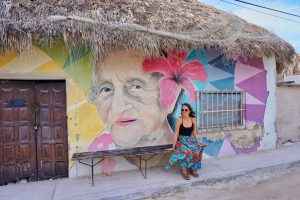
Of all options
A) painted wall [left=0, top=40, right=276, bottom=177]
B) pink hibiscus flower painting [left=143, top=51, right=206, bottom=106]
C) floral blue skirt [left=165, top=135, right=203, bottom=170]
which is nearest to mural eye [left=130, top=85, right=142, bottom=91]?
painted wall [left=0, top=40, right=276, bottom=177]

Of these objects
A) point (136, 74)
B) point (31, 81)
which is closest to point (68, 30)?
point (31, 81)

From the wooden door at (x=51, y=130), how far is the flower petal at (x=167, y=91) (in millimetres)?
2162

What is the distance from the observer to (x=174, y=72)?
5828 mm

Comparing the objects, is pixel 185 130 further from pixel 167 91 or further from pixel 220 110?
pixel 220 110

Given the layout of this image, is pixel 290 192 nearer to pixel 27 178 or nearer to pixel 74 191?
pixel 74 191

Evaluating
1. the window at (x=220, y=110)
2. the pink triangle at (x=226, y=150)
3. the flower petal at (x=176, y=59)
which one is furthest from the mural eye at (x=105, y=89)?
the pink triangle at (x=226, y=150)

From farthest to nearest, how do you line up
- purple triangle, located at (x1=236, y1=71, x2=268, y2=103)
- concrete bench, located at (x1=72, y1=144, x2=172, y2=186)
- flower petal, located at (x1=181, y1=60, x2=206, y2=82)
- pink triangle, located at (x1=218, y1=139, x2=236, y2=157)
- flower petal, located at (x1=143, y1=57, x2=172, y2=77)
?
purple triangle, located at (x1=236, y1=71, x2=268, y2=103) < pink triangle, located at (x1=218, y1=139, x2=236, y2=157) < flower petal, located at (x1=181, y1=60, x2=206, y2=82) < flower petal, located at (x1=143, y1=57, x2=172, y2=77) < concrete bench, located at (x1=72, y1=144, x2=172, y2=186)

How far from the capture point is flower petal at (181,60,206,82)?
595 cm

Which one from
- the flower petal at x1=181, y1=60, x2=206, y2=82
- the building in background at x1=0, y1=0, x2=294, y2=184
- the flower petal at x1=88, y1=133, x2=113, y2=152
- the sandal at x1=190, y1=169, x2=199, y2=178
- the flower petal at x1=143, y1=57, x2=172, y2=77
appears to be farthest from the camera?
the flower petal at x1=181, y1=60, x2=206, y2=82

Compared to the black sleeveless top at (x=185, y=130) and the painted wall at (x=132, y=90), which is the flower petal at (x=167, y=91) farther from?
the black sleeveless top at (x=185, y=130)

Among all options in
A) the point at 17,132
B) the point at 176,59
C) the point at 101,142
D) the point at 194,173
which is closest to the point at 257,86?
the point at 176,59

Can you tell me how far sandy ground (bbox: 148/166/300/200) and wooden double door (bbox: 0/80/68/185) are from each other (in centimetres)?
232

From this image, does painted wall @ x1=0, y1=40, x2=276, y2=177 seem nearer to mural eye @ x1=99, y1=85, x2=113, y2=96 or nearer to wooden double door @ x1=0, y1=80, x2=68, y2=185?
mural eye @ x1=99, y1=85, x2=113, y2=96

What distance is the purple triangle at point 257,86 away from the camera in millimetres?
6711
